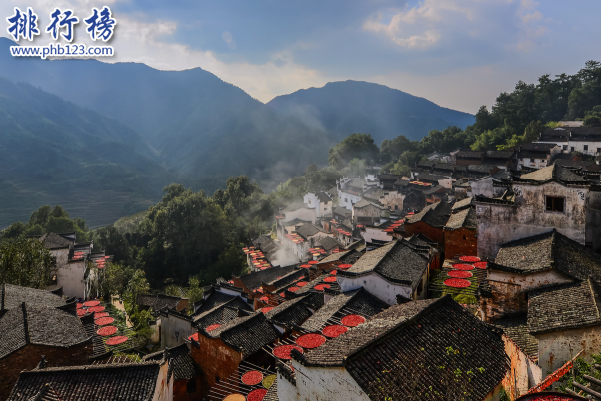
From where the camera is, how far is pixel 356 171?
77.1 metres

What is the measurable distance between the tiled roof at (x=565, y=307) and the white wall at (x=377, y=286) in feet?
16.2

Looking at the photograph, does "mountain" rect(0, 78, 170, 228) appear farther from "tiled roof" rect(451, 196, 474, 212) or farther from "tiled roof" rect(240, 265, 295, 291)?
"tiled roof" rect(451, 196, 474, 212)

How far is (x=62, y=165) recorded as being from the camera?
103375mm

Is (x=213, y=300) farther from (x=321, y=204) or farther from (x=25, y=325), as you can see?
(x=321, y=204)

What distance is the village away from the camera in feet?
29.4

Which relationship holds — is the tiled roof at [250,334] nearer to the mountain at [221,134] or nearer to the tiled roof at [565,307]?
the tiled roof at [565,307]

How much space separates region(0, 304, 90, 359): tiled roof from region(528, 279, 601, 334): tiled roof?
16358mm

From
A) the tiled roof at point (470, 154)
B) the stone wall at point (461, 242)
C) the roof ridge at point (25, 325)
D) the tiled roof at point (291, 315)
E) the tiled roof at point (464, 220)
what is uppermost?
the tiled roof at point (470, 154)

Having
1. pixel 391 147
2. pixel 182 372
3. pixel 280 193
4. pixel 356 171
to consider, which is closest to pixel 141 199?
pixel 280 193

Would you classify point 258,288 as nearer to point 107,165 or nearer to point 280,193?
point 280,193

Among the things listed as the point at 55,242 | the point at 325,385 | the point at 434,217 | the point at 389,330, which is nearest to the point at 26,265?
the point at 55,242

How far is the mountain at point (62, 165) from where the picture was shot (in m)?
87.1

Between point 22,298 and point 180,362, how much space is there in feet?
28.6

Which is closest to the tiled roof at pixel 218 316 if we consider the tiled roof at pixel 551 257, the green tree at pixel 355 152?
the tiled roof at pixel 551 257
